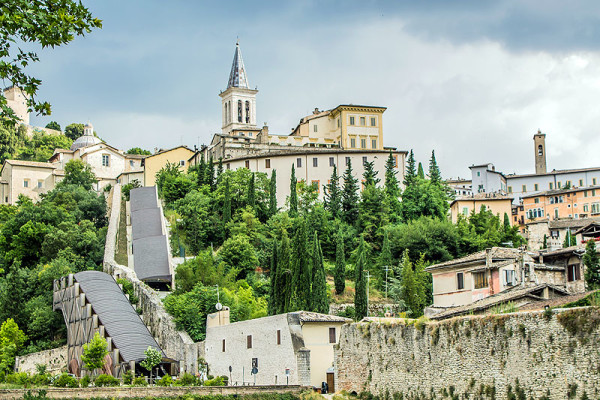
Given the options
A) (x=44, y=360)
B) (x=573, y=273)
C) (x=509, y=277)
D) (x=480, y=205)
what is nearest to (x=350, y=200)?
(x=480, y=205)

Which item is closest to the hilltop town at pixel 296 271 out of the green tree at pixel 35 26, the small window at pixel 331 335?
the small window at pixel 331 335

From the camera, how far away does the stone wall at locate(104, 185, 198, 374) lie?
41.0 m

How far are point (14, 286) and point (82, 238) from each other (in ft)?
33.6

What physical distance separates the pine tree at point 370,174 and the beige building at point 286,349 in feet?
131

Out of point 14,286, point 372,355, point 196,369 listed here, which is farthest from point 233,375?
point 14,286

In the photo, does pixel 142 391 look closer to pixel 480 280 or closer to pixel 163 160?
pixel 480 280

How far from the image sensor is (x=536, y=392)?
57.7 feet

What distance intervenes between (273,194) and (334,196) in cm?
607

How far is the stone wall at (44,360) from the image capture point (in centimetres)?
4998

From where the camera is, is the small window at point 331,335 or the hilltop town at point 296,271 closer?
the hilltop town at point 296,271

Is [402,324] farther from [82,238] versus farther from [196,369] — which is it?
[82,238]

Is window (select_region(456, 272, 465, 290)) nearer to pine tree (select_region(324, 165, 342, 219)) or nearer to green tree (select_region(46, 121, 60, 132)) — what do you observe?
pine tree (select_region(324, 165, 342, 219))

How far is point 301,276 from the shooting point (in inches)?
1848

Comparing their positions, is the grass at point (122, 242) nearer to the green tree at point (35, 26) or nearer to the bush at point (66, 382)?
the bush at point (66, 382)
